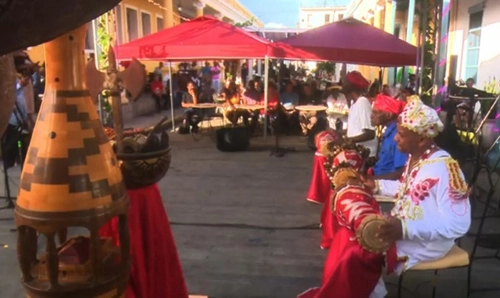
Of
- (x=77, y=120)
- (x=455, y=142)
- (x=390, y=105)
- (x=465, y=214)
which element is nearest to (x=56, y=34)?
(x=77, y=120)

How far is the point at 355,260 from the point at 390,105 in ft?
6.25

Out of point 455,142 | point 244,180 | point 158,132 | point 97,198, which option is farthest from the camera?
point 244,180

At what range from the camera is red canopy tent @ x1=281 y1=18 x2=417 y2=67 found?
22.1 feet

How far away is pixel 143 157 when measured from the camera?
1.91m

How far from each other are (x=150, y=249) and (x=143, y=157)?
2.01ft

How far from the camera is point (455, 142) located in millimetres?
5559

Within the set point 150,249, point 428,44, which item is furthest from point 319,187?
point 428,44

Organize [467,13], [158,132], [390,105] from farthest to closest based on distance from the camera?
[467,13]
[390,105]
[158,132]

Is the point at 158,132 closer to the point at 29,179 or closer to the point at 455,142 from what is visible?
the point at 29,179

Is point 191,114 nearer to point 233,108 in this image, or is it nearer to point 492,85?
point 233,108

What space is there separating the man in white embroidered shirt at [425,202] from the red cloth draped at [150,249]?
3.54ft

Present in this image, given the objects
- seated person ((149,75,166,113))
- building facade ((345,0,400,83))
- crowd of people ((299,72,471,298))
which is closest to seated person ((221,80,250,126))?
seated person ((149,75,166,113))

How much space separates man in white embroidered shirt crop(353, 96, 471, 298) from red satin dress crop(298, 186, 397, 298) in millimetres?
116

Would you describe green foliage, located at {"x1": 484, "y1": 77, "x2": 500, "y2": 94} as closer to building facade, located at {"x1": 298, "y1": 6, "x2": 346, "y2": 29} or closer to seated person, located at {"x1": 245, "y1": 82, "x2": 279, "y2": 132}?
seated person, located at {"x1": 245, "y1": 82, "x2": 279, "y2": 132}
